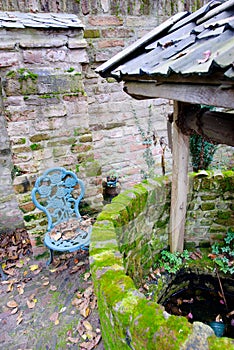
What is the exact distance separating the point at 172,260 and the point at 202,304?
52 cm

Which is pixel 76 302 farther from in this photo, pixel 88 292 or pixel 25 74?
pixel 25 74

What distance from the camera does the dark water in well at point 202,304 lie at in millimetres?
2580

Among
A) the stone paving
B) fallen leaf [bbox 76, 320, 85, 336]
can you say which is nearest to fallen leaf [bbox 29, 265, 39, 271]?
the stone paving

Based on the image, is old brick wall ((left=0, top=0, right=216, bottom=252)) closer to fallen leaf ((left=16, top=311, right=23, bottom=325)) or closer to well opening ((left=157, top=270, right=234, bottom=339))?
fallen leaf ((left=16, top=311, right=23, bottom=325))

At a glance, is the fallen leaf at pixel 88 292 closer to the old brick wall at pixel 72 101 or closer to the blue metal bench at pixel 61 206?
the blue metal bench at pixel 61 206

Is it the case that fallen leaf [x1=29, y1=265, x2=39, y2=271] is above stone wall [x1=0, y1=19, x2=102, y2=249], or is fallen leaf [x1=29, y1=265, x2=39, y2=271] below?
below

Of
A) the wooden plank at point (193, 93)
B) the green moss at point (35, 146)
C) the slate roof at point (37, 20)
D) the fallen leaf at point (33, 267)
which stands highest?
the slate roof at point (37, 20)

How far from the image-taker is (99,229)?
81.4 inches

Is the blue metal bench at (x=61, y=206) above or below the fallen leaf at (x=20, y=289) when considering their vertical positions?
above

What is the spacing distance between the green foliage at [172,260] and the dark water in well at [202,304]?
0.85 feet

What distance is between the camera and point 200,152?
4.18m

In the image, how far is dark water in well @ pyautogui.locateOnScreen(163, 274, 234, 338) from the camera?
258 cm

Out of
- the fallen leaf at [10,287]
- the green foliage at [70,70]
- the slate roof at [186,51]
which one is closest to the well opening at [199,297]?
the fallen leaf at [10,287]

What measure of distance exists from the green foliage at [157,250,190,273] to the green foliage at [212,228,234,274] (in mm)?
334
